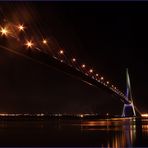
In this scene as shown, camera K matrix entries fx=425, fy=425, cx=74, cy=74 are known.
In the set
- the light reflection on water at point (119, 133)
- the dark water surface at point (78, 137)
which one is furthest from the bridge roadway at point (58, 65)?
the light reflection on water at point (119, 133)

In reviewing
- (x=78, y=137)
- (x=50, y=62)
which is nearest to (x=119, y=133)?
(x=78, y=137)

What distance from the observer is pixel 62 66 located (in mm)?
33594

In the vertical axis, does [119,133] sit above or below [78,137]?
above

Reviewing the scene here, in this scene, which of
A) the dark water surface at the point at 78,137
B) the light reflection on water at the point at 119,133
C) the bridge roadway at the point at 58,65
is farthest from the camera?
the bridge roadway at the point at 58,65

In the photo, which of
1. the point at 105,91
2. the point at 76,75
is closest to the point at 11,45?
the point at 76,75

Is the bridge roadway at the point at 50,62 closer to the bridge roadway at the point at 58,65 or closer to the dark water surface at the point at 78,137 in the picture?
the bridge roadway at the point at 58,65

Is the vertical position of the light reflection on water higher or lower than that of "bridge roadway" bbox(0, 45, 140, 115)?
lower

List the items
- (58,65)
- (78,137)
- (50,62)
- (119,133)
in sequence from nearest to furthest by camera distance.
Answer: (78,137) < (119,133) < (50,62) < (58,65)

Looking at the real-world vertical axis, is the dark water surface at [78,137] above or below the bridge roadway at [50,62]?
below

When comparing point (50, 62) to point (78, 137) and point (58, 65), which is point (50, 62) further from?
point (78, 137)

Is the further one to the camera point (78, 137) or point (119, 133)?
point (119, 133)

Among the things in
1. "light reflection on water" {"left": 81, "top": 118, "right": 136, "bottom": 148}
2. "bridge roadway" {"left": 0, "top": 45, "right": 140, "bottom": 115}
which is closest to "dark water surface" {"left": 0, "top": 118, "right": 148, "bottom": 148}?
"light reflection on water" {"left": 81, "top": 118, "right": 136, "bottom": 148}

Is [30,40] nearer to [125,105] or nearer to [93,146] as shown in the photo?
[93,146]

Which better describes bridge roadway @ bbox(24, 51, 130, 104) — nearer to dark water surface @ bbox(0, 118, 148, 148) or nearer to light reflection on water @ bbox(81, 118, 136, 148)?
dark water surface @ bbox(0, 118, 148, 148)
